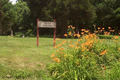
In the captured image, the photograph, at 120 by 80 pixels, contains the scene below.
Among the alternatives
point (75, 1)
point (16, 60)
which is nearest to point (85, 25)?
point (75, 1)

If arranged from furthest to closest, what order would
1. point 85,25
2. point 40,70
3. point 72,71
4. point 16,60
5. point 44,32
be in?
point 44,32
point 85,25
point 16,60
point 40,70
point 72,71

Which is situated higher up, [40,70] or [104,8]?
[104,8]

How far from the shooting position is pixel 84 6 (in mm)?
22812

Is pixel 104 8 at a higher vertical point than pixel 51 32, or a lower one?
higher

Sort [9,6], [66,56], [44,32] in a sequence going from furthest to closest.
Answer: [44,32] < [9,6] < [66,56]

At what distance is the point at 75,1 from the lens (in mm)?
23125

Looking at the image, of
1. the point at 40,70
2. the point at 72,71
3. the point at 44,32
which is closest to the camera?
the point at 72,71

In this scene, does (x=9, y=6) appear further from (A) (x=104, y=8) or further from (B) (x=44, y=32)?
(A) (x=104, y=8)

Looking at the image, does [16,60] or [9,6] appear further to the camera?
[9,6]

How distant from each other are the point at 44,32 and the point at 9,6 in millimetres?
10901

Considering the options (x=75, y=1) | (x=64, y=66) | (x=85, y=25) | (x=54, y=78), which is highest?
(x=75, y=1)

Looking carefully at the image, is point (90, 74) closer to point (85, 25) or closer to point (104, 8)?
point (104, 8)

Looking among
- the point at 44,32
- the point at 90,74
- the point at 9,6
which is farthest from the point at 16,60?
the point at 44,32

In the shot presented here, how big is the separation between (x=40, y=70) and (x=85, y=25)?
35.9 m
